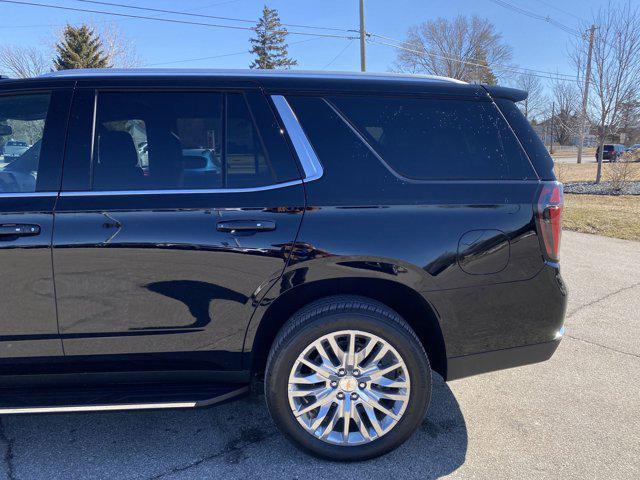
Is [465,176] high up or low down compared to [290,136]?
down

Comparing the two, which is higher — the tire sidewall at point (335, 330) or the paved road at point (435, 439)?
the tire sidewall at point (335, 330)

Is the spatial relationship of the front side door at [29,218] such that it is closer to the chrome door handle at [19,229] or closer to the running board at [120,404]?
the chrome door handle at [19,229]

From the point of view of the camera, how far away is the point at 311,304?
2350mm

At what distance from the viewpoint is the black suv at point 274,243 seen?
7.24 ft

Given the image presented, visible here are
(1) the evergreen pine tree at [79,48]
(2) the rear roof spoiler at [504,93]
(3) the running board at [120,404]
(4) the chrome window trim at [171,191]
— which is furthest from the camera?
(1) the evergreen pine tree at [79,48]

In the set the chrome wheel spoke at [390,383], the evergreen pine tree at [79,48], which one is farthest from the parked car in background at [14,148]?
the evergreen pine tree at [79,48]

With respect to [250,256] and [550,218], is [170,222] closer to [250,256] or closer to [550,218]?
[250,256]

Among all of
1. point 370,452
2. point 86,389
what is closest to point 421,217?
point 370,452

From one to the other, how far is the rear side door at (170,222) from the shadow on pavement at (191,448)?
502 mm

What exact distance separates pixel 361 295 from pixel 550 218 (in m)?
1.08

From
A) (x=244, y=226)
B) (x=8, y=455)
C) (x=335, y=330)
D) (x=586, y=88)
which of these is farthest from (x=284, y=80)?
(x=586, y=88)

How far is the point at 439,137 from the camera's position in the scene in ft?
7.91

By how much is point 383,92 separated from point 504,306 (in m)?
1.32

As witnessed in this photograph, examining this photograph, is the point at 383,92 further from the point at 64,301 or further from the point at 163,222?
the point at 64,301
